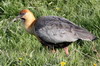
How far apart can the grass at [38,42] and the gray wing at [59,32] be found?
0.73 feet

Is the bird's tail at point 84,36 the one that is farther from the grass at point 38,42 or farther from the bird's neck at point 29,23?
the bird's neck at point 29,23

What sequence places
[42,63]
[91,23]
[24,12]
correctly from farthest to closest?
[91,23], [24,12], [42,63]

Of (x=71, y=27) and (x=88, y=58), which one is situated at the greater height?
(x=71, y=27)

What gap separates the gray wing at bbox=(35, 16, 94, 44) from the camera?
635 centimetres

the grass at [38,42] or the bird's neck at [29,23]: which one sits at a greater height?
the bird's neck at [29,23]

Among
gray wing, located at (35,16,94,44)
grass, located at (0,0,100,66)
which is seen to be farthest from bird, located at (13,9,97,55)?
grass, located at (0,0,100,66)

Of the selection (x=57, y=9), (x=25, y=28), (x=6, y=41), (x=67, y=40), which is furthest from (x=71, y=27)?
(x=57, y=9)

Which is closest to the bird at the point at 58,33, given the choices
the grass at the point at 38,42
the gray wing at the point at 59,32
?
the gray wing at the point at 59,32

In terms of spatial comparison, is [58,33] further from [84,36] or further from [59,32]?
[84,36]

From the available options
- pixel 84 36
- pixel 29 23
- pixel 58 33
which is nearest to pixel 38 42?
pixel 29 23

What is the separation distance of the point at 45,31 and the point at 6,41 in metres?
0.92

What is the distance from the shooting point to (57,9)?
326 inches

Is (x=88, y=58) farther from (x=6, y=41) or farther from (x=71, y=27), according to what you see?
(x=6, y=41)

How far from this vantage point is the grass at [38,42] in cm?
555
